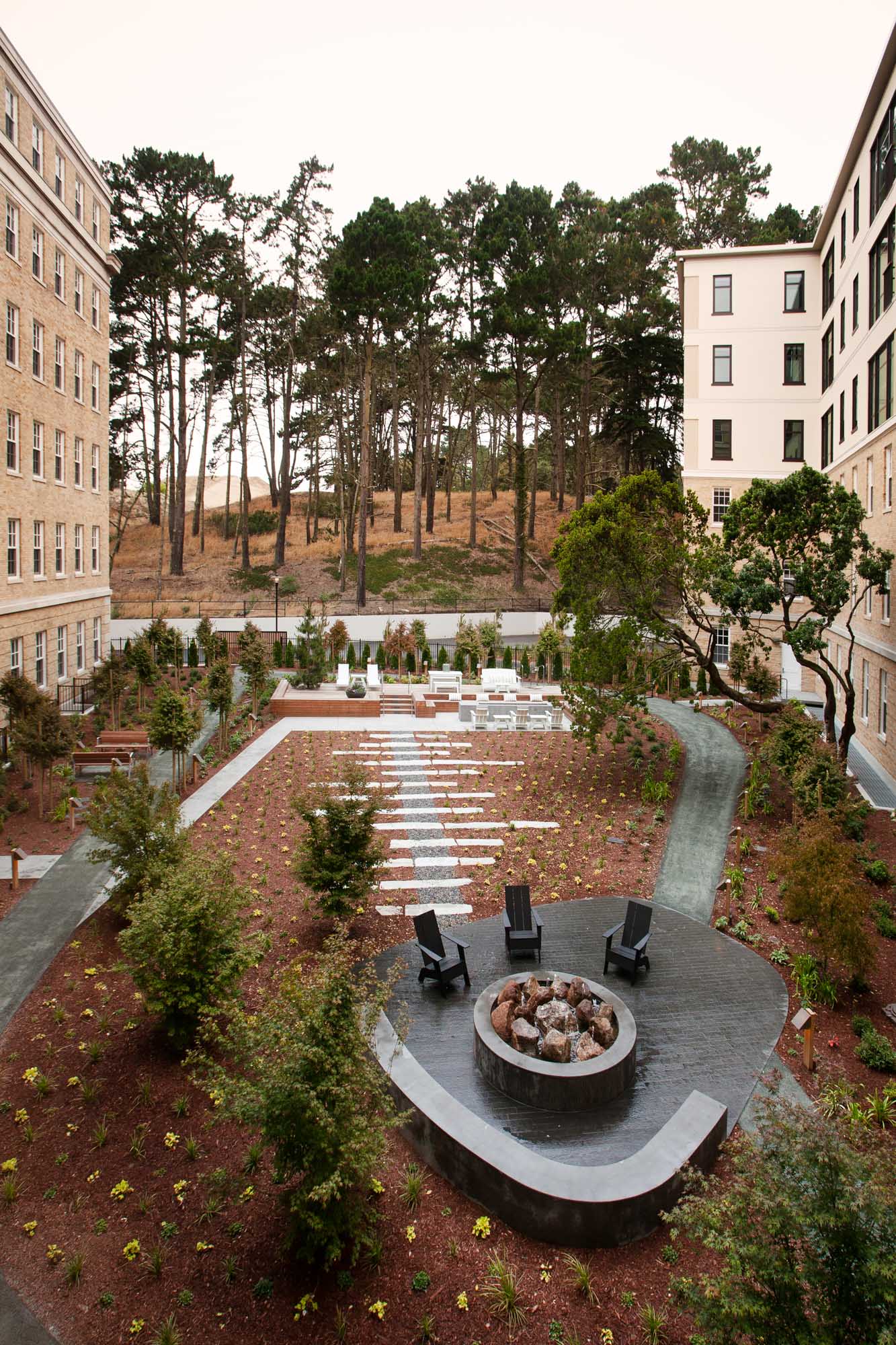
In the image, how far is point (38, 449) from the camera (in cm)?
2364

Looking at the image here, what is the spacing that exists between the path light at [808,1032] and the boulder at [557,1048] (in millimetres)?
2481

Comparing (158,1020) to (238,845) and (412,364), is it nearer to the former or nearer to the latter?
(238,845)

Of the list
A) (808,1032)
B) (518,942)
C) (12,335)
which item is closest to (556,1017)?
(518,942)

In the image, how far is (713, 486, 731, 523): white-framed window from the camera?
29844 mm

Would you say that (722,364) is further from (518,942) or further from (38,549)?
(518,942)

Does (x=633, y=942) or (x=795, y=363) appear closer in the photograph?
(x=633, y=942)

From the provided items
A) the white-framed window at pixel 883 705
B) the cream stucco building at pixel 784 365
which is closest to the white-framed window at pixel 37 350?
the cream stucco building at pixel 784 365

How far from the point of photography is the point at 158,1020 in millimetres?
8383

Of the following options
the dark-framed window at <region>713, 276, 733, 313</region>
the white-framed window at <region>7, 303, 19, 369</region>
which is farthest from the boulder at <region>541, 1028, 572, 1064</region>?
the dark-framed window at <region>713, 276, 733, 313</region>

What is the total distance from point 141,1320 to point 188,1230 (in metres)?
0.72

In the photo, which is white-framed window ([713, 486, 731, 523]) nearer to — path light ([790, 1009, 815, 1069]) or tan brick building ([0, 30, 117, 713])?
tan brick building ([0, 30, 117, 713])

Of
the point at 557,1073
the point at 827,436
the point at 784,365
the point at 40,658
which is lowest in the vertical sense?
the point at 557,1073

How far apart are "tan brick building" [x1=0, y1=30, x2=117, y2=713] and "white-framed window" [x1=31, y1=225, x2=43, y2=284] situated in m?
0.05

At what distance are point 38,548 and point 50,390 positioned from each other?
4.93m
